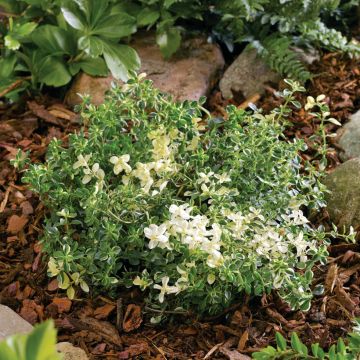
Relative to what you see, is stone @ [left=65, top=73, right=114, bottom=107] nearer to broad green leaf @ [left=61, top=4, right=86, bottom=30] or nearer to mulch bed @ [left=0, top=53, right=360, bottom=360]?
broad green leaf @ [left=61, top=4, right=86, bottom=30]

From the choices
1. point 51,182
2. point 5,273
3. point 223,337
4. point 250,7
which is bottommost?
point 5,273

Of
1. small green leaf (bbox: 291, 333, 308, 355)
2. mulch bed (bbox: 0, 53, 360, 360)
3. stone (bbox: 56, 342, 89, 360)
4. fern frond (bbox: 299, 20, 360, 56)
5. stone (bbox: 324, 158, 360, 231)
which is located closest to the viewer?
small green leaf (bbox: 291, 333, 308, 355)

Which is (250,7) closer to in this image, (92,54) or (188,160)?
(92,54)

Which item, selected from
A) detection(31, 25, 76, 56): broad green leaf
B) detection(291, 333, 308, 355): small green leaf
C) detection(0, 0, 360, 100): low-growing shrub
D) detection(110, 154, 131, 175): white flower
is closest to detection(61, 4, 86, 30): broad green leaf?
detection(0, 0, 360, 100): low-growing shrub

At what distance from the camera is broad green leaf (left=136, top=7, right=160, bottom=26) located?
3.57 m

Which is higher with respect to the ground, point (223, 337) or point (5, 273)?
point (223, 337)

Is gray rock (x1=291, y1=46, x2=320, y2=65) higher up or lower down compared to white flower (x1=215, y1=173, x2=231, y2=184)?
lower down

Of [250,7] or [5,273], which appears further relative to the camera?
[250,7]

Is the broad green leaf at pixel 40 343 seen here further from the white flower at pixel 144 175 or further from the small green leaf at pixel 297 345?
the white flower at pixel 144 175

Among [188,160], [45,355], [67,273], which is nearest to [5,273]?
[67,273]

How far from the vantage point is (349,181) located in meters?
2.74

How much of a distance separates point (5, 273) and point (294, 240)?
116cm

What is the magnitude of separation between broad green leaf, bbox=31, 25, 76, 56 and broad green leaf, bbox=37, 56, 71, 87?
52 millimetres

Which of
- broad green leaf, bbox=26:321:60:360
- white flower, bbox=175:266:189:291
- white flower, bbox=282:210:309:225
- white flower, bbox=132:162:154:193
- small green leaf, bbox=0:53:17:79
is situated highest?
broad green leaf, bbox=26:321:60:360
